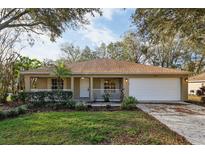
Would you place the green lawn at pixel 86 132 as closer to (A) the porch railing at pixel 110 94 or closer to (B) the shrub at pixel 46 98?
(B) the shrub at pixel 46 98

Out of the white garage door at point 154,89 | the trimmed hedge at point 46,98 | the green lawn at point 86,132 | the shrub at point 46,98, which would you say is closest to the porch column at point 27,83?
the trimmed hedge at point 46,98

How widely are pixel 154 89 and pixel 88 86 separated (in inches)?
205

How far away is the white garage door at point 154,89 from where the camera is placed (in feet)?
72.3

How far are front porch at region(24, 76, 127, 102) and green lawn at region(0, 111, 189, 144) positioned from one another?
34.9 ft

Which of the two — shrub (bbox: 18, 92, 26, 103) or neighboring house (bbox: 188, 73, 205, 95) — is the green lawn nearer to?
shrub (bbox: 18, 92, 26, 103)

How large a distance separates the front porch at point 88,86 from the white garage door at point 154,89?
0.83 m

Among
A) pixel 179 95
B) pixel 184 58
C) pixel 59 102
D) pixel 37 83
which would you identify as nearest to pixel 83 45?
pixel 184 58

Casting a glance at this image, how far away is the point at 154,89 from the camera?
2212 centimetres

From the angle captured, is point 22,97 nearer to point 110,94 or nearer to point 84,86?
point 84,86

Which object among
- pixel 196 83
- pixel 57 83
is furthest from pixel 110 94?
pixel 196 83

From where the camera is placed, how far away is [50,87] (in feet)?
77.2
